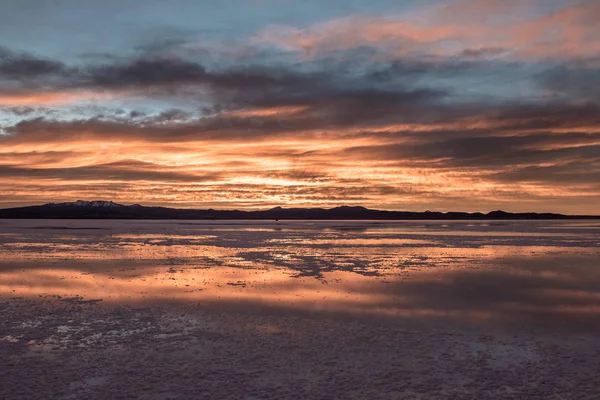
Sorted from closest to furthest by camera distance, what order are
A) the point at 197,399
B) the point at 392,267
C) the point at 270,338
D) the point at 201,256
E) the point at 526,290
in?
the point at 197,399
the point at 270,338
the point at 526,290
the point at 392,267
the point at 201,256

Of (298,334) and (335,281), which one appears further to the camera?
(335,281)

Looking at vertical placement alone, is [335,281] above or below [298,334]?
above

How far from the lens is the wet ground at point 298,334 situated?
27.5ft

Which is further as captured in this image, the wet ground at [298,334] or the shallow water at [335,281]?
the shallow water at [335,281]

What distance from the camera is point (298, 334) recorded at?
11617 mm

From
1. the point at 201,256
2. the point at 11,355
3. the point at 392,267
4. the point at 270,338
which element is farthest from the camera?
the point at 201,256

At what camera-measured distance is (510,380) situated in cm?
865

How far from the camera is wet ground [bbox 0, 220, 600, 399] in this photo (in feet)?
27.5

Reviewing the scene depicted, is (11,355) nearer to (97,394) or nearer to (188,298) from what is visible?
(97,394)

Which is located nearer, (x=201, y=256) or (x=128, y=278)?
(x=128, y=278)

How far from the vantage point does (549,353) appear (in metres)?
10.2

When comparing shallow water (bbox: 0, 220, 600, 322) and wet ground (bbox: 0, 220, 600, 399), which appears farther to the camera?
shallow water (bbox: 0, 220, 600, 322)

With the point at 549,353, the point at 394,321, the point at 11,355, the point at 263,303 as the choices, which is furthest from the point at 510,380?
the point at 11,355

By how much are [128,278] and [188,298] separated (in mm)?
5410
